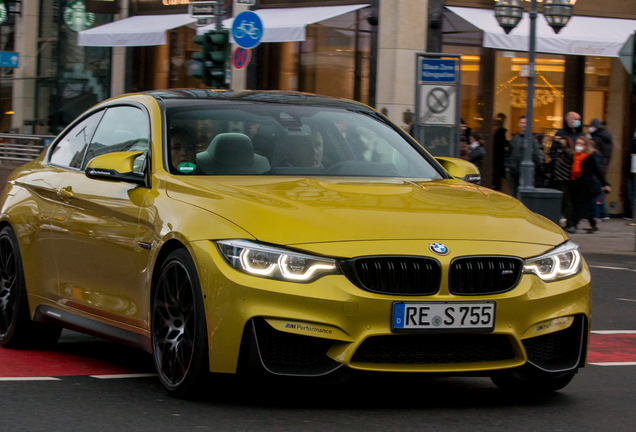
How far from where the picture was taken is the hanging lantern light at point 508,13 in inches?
801

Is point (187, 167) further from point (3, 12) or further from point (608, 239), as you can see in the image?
point (3, 12)

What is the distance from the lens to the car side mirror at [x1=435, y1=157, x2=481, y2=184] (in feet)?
20.8

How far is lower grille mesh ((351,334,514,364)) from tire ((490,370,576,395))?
14 cm

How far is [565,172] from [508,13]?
3.46m

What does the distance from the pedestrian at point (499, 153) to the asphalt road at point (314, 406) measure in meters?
16.8

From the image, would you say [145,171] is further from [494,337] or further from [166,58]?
[166,58]

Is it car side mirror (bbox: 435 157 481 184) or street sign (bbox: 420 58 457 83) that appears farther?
street sign (bbox: 420 58 457 83)

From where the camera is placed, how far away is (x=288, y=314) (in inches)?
177

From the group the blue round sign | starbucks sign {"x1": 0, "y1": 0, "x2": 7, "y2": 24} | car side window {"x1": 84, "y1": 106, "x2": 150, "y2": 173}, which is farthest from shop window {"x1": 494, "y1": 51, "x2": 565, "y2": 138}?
car side window {"x1": 84, "y1": 106, "x2": 150, "y2": 173}

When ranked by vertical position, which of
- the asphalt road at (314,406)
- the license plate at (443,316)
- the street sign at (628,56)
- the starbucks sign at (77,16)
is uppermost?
the starbucks sign at (77,16)

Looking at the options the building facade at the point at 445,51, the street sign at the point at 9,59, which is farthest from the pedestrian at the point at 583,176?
the street sign at the point at 9,59

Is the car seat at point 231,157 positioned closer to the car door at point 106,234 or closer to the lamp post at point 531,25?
the car door at point 106,234

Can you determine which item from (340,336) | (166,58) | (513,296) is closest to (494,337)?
(513,296)

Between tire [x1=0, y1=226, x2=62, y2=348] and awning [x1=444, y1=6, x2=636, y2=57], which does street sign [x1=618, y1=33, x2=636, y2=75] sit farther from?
tire [x1=0, y1=226, x2=62, y2=348]
